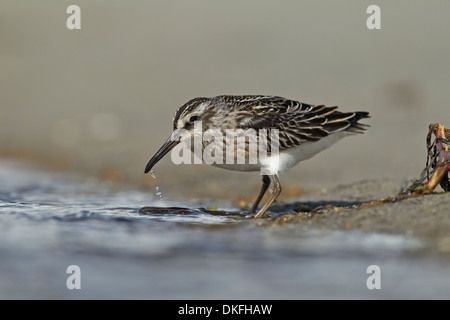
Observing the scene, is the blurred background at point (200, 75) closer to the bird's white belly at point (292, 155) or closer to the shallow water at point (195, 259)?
the bird's white belly at point (292, 155)

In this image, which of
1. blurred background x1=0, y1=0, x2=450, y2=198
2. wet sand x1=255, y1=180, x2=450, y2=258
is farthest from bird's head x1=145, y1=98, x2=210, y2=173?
blurred background x1=0, y1=0, x2=450, y2=198

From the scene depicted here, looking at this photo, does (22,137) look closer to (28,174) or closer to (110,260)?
(28,174)

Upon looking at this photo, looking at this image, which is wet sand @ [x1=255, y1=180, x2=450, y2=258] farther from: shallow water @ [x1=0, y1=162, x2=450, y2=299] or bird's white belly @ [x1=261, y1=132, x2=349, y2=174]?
bird's white belly @ [x1=261, y1=132, x2=349, y2=174]

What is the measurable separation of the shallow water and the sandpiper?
2.77 feet

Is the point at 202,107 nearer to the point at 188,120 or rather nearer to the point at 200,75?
the point at 188,120

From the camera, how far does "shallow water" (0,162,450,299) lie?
5805 millimetres

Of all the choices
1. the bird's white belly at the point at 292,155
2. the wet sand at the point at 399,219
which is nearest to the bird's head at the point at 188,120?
the bird's white belly at the point at 292,155

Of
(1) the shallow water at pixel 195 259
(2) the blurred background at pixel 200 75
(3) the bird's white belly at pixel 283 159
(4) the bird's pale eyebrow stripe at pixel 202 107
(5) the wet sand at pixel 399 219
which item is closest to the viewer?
(1) the shallow water at pixel 195 259

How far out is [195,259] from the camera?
21.9ft

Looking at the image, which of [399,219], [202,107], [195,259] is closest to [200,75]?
[202,107]

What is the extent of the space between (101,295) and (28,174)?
25.5ft

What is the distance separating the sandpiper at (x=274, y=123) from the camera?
9156 mm

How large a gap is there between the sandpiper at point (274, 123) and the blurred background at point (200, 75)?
107 inches

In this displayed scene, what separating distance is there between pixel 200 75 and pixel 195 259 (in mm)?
10487
